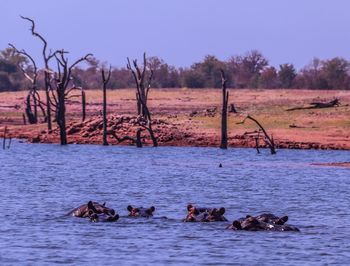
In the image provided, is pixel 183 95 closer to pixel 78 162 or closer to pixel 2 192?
pixel 78 162

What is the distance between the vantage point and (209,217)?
26.3 m

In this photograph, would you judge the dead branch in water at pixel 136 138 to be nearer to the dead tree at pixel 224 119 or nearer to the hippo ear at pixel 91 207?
the dead tree at pixel 224 119

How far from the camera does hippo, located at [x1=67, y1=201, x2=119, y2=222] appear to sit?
2633 cm

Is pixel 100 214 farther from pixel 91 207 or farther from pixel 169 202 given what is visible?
pixel 169 202

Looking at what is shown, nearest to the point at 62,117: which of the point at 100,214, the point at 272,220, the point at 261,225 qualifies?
the point at 100,214

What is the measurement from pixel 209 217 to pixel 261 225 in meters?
1.88

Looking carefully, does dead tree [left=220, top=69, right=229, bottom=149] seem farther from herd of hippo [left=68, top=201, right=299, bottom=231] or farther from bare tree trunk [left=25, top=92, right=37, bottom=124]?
herd of hippo [left=68, top=201, right=299, bottom=231]

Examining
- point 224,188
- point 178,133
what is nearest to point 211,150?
point 178,133

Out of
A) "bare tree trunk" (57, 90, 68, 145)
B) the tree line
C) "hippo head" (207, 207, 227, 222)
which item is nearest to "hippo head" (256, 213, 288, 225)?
"hippo head" (207, 207, 227, 222)

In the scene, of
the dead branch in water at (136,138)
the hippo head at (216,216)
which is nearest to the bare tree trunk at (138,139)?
the dead branch in water at (136,138)

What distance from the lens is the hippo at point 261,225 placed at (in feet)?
80.8

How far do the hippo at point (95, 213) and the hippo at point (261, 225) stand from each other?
2.99 metres

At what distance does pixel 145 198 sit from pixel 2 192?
15.5 ft

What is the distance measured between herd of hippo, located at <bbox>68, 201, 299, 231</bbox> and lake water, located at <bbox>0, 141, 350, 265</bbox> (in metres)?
0.32
